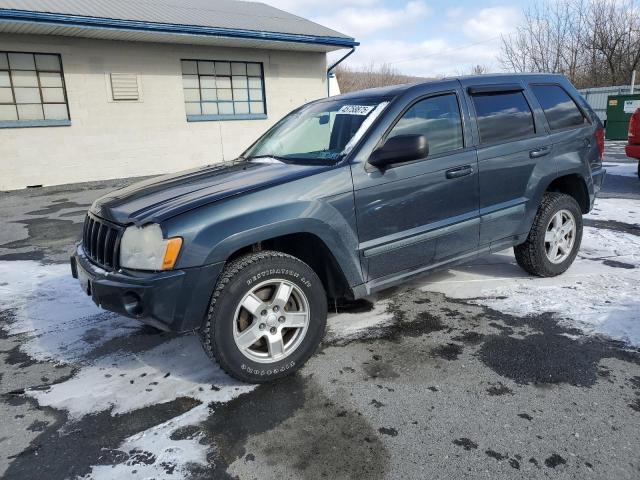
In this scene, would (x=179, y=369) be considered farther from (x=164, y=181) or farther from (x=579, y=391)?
(x=579, y=391)

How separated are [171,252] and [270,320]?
72 cm

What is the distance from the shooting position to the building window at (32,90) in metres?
11.2

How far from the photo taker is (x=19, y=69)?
1124 centimetres

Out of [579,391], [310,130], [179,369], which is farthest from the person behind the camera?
[310,130]

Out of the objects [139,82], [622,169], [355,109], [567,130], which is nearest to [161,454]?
[355,109]

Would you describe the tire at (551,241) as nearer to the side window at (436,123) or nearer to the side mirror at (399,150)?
the side window at (436,123)

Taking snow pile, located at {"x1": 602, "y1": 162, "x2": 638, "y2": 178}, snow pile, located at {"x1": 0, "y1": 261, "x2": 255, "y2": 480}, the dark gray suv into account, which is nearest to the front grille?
the dark gray suv

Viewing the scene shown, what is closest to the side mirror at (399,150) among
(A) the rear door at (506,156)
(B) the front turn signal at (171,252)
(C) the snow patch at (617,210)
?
(A) the rear door at (506,156)

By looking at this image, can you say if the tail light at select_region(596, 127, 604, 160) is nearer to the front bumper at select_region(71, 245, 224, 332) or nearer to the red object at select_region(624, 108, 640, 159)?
the front bumper at select_region(71, 245, 224, 332)

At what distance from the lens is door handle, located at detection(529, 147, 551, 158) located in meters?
3.94

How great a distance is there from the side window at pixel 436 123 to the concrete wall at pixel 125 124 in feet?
37.1

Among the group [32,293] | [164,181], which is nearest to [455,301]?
[164,181]

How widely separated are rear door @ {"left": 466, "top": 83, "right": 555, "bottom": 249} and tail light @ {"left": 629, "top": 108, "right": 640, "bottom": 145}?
6.08 m

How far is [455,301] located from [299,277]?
68.4 inches
